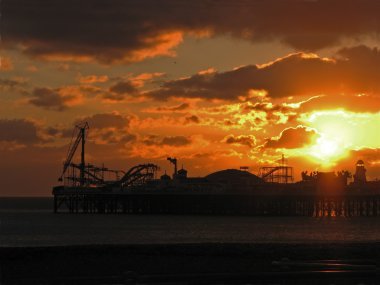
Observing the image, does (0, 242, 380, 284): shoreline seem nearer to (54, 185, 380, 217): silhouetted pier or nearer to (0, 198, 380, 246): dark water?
(0, 198, 380, 246): dark water

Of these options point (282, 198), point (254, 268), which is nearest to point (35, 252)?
point (254, 268)

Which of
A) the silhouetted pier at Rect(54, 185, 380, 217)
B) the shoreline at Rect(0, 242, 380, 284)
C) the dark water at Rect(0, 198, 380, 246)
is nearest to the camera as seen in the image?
the shoreline at Rect(0, 242, 380, 284)

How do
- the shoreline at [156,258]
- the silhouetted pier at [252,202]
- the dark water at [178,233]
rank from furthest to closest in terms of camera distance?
the silhouetted pier at [252,202]
the dark water at [178,233]
the shoreline at [156,258]

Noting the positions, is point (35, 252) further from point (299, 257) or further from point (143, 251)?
point (299, 257)

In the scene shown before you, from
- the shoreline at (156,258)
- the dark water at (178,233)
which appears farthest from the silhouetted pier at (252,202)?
the shoreline at (156,258)

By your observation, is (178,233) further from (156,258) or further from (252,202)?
(252,202)

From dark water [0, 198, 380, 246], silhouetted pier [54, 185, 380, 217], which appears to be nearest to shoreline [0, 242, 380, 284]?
dark water [0, 198, 380, 246]

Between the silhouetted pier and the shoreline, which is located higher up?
the silhouetted pier

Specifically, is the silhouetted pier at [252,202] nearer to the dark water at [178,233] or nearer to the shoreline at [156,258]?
the dark water at [178,233]

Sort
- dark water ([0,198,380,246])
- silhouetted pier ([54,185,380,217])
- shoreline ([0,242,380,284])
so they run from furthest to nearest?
1. silhouetted pier ([54,185,380,217])
2. dark water ([0,198,380,246])
3. shoreline ([0,242,380,284])

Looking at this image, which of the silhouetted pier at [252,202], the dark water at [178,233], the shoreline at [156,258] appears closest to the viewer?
the shoreline at [156,258]

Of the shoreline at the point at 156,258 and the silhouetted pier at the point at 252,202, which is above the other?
the silhouetted pier at the point at 252,202

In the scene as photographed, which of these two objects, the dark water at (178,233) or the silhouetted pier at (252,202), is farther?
the silhouetted pier at (252,202)

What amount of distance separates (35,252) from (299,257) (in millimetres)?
9042
